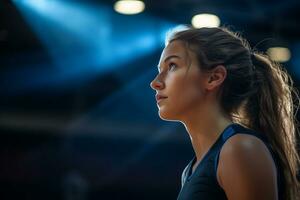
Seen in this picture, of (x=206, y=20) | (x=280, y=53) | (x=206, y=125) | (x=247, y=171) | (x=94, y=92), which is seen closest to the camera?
(x=247, y=171)

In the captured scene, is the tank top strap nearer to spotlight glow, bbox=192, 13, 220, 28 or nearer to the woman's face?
the woman's face

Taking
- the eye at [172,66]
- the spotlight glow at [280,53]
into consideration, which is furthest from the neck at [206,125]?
the spotlight glow at [280,53]

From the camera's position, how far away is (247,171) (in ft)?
3.60

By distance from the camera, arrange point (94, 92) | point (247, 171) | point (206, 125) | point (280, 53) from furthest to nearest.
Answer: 1. point (94, 92)
2. point (280, 53)
3. point (206, 125)
4. point (247, 171)

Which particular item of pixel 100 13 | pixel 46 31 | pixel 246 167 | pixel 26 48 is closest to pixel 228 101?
pixel 246 167

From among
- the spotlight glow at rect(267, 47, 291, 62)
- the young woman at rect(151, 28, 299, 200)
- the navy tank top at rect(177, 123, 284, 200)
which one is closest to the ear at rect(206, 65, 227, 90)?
the young woman at rect(151, 28, 299, 200)

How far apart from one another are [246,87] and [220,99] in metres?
0.07

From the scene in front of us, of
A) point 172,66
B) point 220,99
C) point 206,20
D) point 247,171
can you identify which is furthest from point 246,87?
point 206,20

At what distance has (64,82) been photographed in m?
5.98

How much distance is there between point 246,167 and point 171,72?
Answer: 1.10ft

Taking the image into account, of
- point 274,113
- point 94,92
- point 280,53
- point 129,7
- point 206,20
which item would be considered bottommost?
point 94,92

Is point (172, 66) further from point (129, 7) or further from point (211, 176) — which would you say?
point (129, 7)

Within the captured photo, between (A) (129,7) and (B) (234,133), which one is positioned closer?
(B) (234,133)

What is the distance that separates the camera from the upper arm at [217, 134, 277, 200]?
1.10 meters
